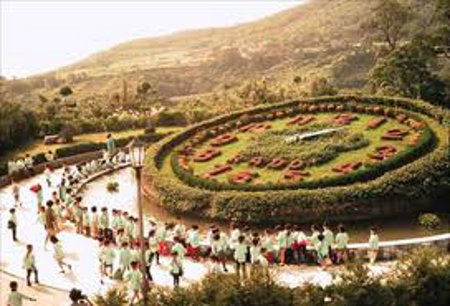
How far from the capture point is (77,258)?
2627 centimetres

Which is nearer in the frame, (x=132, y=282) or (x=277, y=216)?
(x=132, y=282)

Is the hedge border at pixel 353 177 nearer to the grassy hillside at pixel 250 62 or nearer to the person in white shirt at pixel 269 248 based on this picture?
the person in white shirt at pixel 269 248

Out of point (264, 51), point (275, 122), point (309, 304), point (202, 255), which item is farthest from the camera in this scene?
point (264, 51)

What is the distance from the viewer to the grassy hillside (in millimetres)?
112875

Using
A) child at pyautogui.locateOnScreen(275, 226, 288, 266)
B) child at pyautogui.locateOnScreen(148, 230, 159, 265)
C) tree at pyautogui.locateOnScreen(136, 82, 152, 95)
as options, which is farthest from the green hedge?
child at pyautogui.locateOnScreen(275, 226, 288, 266)

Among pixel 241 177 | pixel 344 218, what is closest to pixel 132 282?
pixel 344 218

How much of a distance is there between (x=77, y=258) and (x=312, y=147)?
12.6 metres

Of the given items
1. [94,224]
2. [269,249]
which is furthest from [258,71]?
[269,249]

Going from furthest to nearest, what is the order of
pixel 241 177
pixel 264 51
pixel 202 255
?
pixel 264 51, pixel 241 177, pixel 202 255

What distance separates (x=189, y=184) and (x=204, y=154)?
448 centimetres

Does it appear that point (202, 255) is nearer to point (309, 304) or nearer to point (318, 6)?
point (309, 304)

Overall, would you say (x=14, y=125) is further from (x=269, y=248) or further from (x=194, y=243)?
(x=269, y=248)

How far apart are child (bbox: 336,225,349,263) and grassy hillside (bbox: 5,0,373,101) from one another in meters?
71.8

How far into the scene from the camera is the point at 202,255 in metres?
24.9
